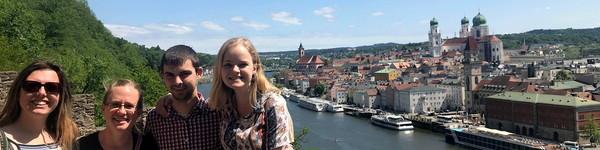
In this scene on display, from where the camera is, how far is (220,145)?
2.12 meters

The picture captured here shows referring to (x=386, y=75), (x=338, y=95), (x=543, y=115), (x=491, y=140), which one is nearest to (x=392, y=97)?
(x=338, y=95)

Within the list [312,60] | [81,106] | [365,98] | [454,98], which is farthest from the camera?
[312,60]

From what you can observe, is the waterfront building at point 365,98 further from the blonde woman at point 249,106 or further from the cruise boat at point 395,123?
the blonde woman at point 249,106

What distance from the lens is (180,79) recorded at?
2.16 meters

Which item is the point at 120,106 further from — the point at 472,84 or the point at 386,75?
the point at 386,75

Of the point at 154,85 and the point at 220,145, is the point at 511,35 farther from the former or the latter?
the point at 220,145

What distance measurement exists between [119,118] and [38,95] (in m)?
0.26

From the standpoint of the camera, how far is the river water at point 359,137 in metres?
27.1

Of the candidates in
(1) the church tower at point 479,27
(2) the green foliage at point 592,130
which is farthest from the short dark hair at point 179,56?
(1) the church tower at point 479,27

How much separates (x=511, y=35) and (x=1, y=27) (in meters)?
135

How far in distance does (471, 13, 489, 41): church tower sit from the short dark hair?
271 ft

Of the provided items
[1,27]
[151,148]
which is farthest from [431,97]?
[151,148]

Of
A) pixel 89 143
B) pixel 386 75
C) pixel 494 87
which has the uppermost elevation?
pixel 89 143

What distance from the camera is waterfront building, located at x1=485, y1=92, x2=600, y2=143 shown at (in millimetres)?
29484
